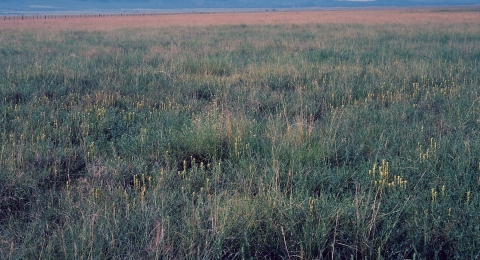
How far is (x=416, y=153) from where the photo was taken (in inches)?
A: 166

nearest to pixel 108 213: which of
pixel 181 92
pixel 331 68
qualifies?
pixel 181 92

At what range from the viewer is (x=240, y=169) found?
3.99 meters

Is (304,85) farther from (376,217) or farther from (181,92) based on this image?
(376,217)

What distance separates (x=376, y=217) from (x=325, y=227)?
0.42m

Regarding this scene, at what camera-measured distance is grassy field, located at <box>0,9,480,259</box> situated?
111 inches

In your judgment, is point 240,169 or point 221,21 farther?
point 221,21

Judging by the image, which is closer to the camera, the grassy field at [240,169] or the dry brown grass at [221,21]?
the grassy field at [240,169]

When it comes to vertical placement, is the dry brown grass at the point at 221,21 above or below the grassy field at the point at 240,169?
above

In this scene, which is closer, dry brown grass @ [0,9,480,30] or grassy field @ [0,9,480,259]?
grassy field @ [0,9,480,259]

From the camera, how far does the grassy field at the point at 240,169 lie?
2818mm

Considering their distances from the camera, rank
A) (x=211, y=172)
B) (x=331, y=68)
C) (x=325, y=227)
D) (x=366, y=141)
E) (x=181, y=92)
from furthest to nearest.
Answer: (x=331, y=68)
(x=181, y=92)
(x=366, y=141)
(x=211, y=172)
(x=325, y=227)

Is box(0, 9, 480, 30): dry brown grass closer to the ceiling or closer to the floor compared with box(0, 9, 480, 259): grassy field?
closer to the ceiling

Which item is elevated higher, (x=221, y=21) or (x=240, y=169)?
(x=221, y=21)

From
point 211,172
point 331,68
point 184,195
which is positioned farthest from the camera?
point 331,68
